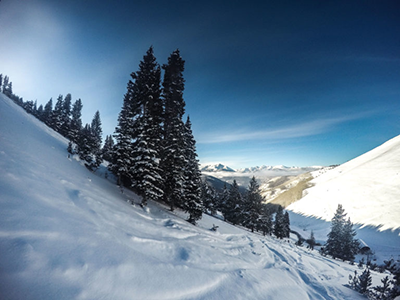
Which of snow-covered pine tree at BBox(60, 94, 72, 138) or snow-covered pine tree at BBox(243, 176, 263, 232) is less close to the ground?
snow-covered pine tree at BBox(60, 94, 72, 138)

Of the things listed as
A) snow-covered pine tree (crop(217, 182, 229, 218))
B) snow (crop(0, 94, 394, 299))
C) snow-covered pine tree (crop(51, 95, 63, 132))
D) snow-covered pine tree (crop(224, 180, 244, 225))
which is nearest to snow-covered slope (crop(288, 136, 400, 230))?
snow-covered pine tree (crop(224, 180, 244, 225))

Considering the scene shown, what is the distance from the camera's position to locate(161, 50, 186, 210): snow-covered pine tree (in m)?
15.1

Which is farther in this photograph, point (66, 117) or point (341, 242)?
point (66, 117)

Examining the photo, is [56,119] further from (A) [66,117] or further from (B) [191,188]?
(B) [191,188]

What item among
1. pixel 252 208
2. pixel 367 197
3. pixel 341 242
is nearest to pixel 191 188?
pixel 252 208

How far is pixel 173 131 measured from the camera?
625 inches

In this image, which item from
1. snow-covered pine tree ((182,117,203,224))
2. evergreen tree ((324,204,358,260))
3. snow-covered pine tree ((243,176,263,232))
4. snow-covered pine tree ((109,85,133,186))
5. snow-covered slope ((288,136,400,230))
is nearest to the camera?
snow-covered pine tree ((182,117,203,224))

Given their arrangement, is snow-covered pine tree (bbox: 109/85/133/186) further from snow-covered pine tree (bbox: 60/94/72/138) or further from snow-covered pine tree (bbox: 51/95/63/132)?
snow-covered pine tree (bbox: 51/95/63/132)

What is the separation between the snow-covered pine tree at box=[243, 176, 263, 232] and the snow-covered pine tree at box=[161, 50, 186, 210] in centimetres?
2047

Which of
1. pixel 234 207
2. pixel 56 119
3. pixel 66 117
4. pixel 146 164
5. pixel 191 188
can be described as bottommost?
pixel 234 207

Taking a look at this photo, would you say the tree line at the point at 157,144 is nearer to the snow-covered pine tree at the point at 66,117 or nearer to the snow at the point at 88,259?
the snow at the point at 88,259

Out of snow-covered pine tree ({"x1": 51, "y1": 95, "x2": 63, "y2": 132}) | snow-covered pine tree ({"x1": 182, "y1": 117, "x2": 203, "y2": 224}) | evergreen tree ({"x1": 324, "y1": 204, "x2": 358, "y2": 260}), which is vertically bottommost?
evergreen tree ({"x1": 324, "y1": 204, "x2": 358, "y2": 260})

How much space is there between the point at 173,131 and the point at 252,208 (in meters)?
24.8

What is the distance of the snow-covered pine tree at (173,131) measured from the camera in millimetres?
15094
